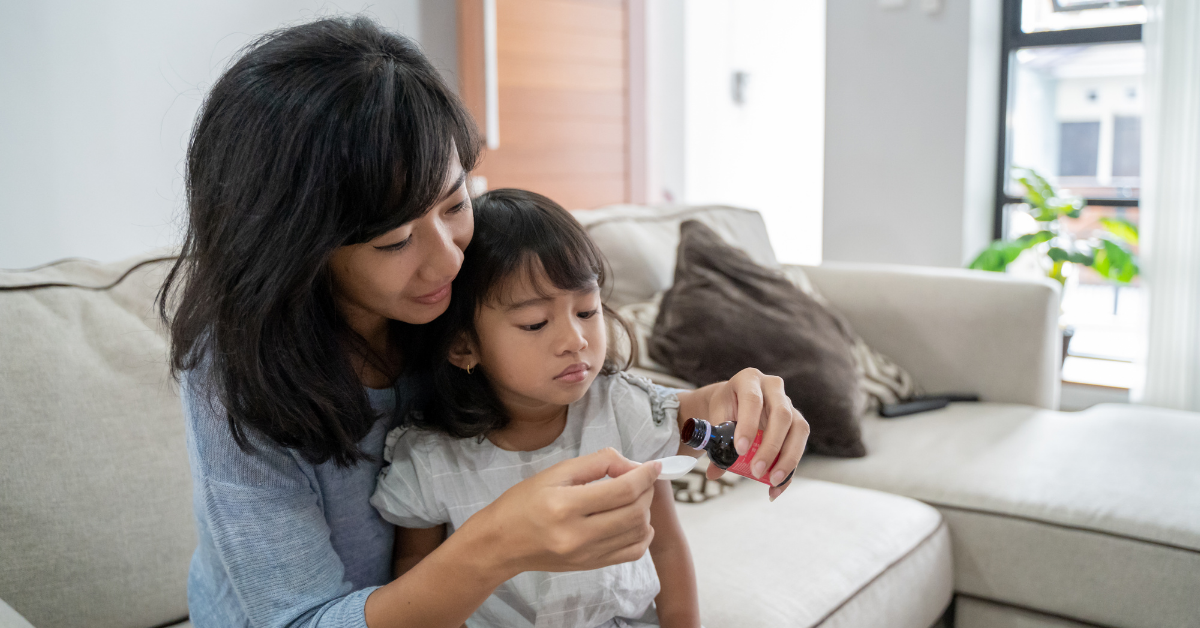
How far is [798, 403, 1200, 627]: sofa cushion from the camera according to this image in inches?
52.4

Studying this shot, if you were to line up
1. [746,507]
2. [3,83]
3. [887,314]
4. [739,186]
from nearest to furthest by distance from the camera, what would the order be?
[746,507] < [887,314] < [3,83] < [739,186]

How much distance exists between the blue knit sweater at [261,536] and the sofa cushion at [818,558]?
20.2 inches

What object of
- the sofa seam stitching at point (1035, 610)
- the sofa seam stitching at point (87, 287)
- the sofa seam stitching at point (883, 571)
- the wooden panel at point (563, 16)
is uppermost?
the wooden panel at point (563, 16)

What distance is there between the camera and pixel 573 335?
847 millimetres

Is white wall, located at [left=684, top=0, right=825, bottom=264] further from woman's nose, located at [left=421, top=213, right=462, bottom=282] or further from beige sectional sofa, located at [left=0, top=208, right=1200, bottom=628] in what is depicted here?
woman's nose, located at [left=421, top=213, right=462, bottom=282]

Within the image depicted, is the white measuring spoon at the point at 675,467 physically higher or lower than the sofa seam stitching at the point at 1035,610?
higher

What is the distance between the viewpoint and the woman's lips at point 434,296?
772 mm

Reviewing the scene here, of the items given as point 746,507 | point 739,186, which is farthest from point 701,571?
point 739,186

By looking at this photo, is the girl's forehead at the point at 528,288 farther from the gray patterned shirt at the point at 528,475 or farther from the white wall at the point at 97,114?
the white wall at the point at 97,114

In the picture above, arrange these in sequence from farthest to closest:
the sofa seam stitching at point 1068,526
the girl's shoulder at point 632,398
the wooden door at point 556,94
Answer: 1. the wooden door at point 556,94
2. the sofa seam stitching at point 1068,526
3. the girl's shoulder at point 632,398

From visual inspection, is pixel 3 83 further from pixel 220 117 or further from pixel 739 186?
pixel 739 186

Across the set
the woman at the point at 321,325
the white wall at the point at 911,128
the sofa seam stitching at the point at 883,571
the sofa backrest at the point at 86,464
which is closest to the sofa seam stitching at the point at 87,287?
the sofa backrest at the point at 86,464

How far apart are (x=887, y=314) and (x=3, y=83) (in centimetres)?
236

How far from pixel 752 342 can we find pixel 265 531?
106 centimetres
